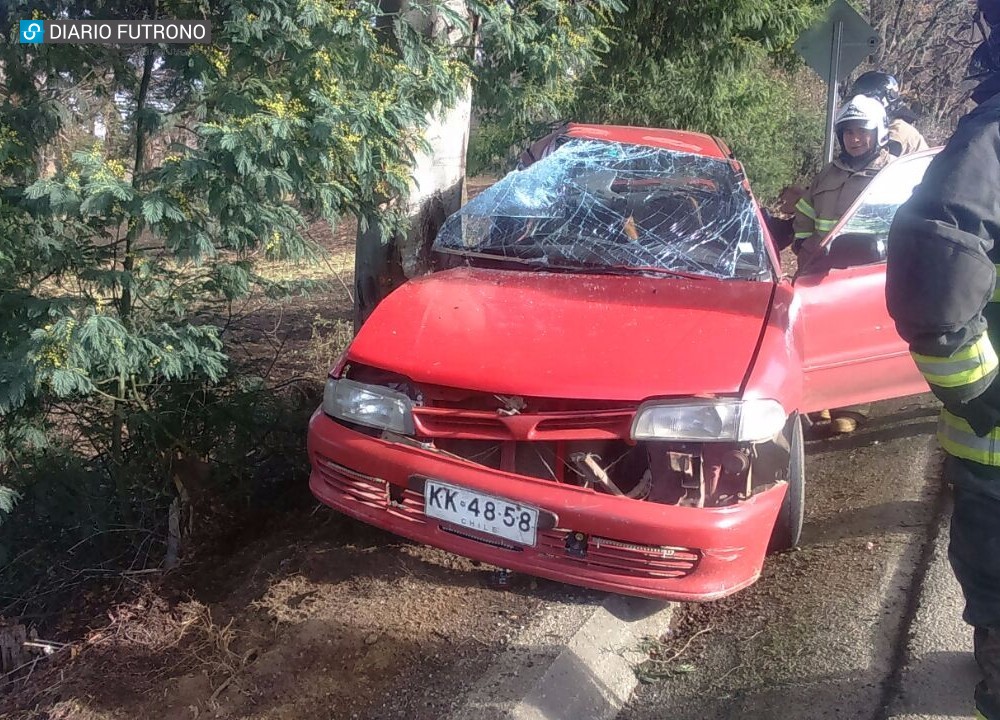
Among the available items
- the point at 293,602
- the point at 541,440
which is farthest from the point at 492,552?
the point at 293,602

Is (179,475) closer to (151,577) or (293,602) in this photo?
(151,577)

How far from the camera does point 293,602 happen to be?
10.9ft

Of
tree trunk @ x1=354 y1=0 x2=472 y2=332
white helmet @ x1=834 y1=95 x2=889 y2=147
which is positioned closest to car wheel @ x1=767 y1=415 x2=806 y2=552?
white helmet @ x1=834 y1=95 x2=889 y2=147

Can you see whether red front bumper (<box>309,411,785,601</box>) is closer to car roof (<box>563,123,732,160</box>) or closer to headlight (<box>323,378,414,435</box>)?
headlight (<box>323,378,414,435</box>)

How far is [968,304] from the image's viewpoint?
5.78ft

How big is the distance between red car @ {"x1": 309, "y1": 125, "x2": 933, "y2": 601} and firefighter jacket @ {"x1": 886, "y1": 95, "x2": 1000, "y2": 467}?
2.78ft

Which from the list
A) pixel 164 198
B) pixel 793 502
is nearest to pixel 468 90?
pixel 164 198

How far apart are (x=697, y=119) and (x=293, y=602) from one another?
807 cm

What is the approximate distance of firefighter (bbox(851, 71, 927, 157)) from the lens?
5.05 meters

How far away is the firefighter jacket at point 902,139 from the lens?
5.00m

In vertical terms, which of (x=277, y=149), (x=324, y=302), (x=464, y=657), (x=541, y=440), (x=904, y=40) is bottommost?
(x=324, y=302)

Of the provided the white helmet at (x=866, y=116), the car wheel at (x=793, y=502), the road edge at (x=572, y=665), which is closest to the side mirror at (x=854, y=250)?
the car wheel at (x=793, y=502)

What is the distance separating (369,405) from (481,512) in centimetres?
62

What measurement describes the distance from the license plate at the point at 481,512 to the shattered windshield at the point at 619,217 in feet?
4.37
